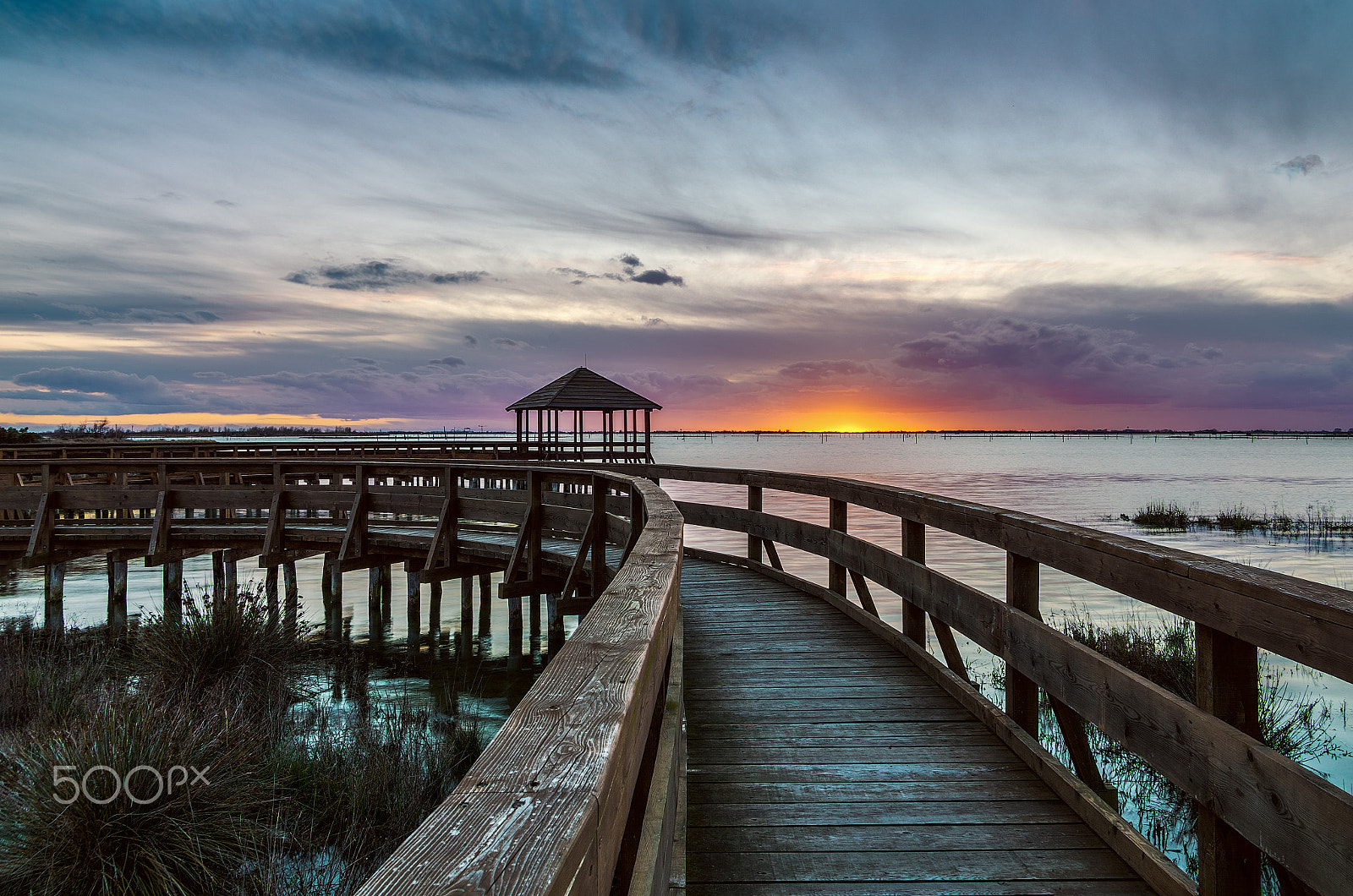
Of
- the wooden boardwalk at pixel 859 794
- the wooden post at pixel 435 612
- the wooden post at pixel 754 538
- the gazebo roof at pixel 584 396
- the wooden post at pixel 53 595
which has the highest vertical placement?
the gazebo roof at pixel 584 396

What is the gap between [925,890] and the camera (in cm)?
241

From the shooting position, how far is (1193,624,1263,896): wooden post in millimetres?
2088

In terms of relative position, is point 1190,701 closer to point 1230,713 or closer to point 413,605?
point 1230,713

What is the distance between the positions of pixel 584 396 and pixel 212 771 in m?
19.1

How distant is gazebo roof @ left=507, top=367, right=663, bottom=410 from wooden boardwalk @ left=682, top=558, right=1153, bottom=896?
18335 mm

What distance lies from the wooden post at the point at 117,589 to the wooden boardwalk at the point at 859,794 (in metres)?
10.6

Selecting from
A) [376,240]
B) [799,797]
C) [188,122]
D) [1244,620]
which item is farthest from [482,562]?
[376,240]

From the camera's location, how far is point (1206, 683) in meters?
2.16

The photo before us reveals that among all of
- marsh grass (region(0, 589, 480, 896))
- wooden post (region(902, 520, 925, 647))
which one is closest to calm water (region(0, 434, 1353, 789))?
marsh grass (region(0, 589, 480, 896))

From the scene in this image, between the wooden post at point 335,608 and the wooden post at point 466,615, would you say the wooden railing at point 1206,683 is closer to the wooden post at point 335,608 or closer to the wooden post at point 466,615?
the wooden post at point 466,615

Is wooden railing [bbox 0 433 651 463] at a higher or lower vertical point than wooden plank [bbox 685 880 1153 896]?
higher

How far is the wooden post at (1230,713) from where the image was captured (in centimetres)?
209

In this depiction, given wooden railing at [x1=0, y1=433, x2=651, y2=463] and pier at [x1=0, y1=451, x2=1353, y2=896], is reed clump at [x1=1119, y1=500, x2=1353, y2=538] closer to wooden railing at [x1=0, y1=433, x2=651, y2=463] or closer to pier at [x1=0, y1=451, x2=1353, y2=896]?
wooden railing at [x1=0, y1=433, x2=651, y2=463]

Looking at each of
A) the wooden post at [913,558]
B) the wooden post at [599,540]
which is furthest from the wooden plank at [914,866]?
the wooden post at [599,540]
